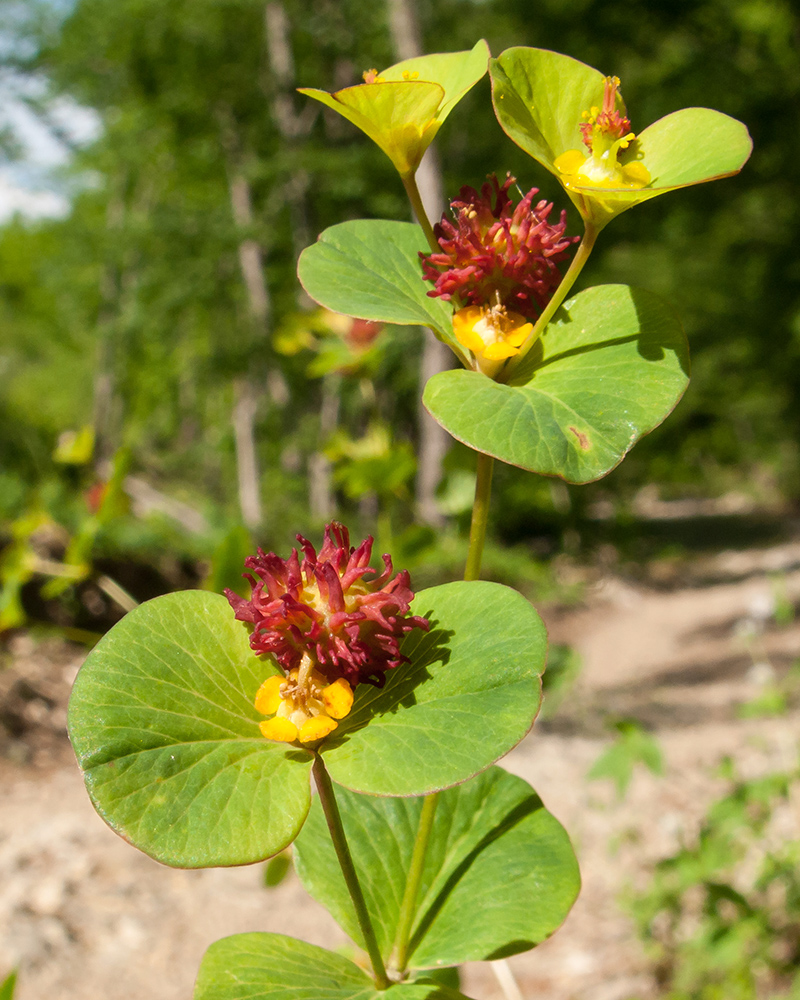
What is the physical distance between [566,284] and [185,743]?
35 centimetres

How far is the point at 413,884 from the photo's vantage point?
1.91ft

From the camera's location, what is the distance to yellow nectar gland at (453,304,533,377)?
502 millimetres

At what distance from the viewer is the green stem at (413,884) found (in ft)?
1.83

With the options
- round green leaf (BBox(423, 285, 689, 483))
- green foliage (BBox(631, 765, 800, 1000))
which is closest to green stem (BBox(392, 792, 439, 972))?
round green leaf (BBox(423, 285, 689, 483))

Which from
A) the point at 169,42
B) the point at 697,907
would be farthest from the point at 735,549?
the point at 697,907

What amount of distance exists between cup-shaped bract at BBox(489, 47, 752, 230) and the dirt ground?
1582 mm

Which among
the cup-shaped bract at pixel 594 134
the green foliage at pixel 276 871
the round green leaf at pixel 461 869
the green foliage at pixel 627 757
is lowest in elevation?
the green foliage at pixel 627 757

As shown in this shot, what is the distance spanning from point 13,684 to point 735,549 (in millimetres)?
10119

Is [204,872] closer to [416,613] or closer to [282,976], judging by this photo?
[282,976]

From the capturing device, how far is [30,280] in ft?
68.4

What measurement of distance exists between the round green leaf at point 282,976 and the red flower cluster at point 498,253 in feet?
1.49

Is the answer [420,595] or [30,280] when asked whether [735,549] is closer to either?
[420,595]

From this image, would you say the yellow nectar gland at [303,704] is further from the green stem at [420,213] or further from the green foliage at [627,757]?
the green foliage at [627,757]

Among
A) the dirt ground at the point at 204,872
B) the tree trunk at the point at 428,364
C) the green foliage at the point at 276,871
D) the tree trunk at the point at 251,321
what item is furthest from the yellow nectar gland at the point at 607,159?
the tree trunk at the point at 251,321
